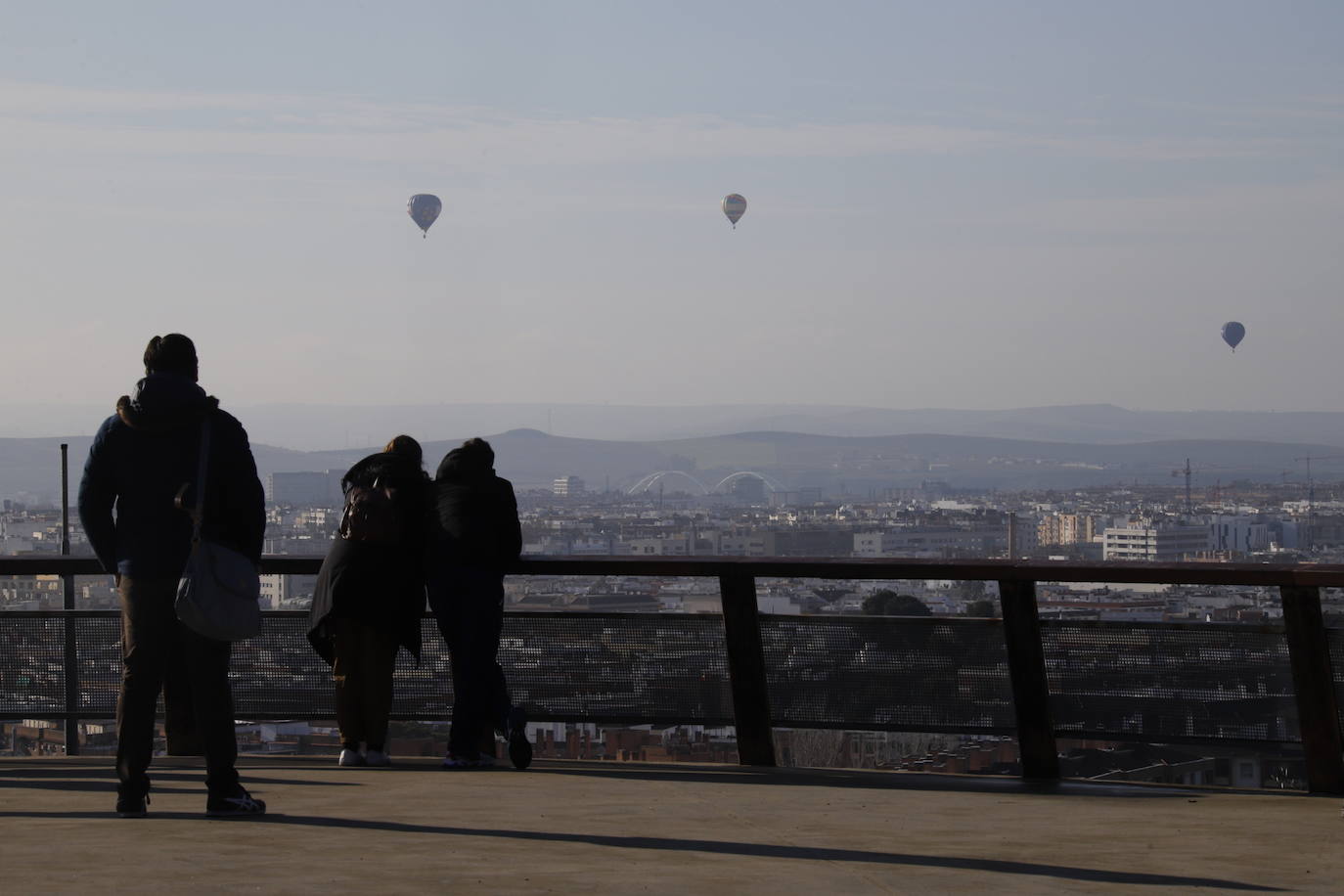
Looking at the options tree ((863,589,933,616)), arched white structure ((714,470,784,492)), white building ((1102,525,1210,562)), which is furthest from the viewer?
arched white structure ((714,470,784,492))

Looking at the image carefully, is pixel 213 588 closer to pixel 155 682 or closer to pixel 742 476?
pixel 155 682

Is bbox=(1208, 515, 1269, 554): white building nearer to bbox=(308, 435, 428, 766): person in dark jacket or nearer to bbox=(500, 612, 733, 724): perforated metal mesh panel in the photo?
bbox=(500, 612, 733, 724): perforated metal mesh panel

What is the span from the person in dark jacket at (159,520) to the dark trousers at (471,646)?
6.21 ft

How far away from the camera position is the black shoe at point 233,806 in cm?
685

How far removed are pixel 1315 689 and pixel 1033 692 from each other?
128cm

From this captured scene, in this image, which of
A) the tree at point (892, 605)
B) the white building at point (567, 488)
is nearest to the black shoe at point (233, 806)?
the tree at point (892, 605)

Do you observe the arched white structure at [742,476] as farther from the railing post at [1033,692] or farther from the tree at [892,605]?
the railing post at [1033,692]

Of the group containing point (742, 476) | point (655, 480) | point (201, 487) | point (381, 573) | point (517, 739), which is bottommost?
point (517, 739)

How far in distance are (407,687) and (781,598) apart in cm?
203

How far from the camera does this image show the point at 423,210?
76062 millimetres

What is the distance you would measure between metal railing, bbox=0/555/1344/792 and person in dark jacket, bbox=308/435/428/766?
54cm

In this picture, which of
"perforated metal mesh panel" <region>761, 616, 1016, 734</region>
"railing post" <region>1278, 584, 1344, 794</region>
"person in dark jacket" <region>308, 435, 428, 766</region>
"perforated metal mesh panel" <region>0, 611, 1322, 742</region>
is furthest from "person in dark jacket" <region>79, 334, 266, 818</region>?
"railing post" <region>1278, 584, 1344, 794</region>

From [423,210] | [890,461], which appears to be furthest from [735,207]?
[890,461]

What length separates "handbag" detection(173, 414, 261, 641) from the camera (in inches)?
259
